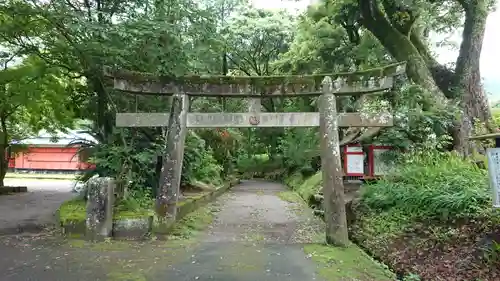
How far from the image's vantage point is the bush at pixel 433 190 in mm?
6801

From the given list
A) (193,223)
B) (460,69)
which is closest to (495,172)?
(193,223)

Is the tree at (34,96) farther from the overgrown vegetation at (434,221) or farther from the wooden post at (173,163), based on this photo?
the overgrown vegetation at (434,221)

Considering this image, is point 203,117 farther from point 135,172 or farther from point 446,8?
point 446,8

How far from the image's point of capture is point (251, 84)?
9.12m

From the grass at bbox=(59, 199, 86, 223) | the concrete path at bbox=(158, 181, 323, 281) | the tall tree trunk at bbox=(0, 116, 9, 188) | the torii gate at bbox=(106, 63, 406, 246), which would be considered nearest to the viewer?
the concrete path at bbox=(158, 181, 323, 281)

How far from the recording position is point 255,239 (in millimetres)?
8648

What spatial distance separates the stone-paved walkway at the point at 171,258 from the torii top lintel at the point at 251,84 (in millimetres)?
3303

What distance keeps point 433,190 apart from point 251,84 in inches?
174

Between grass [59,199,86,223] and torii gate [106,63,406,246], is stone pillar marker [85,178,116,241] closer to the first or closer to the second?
grass [59,199,86,223]

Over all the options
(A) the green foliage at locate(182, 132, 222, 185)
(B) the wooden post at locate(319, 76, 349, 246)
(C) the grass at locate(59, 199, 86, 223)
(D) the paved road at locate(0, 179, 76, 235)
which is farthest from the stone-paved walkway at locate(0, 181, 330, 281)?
(A) the green foliage at locate(182, 132, 222, 185)

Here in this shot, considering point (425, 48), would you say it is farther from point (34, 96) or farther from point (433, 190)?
point (34, 96)

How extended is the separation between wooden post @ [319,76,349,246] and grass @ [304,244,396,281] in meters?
0.32

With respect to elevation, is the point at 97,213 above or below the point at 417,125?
below

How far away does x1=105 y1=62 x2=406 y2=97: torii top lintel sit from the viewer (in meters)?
8.80
